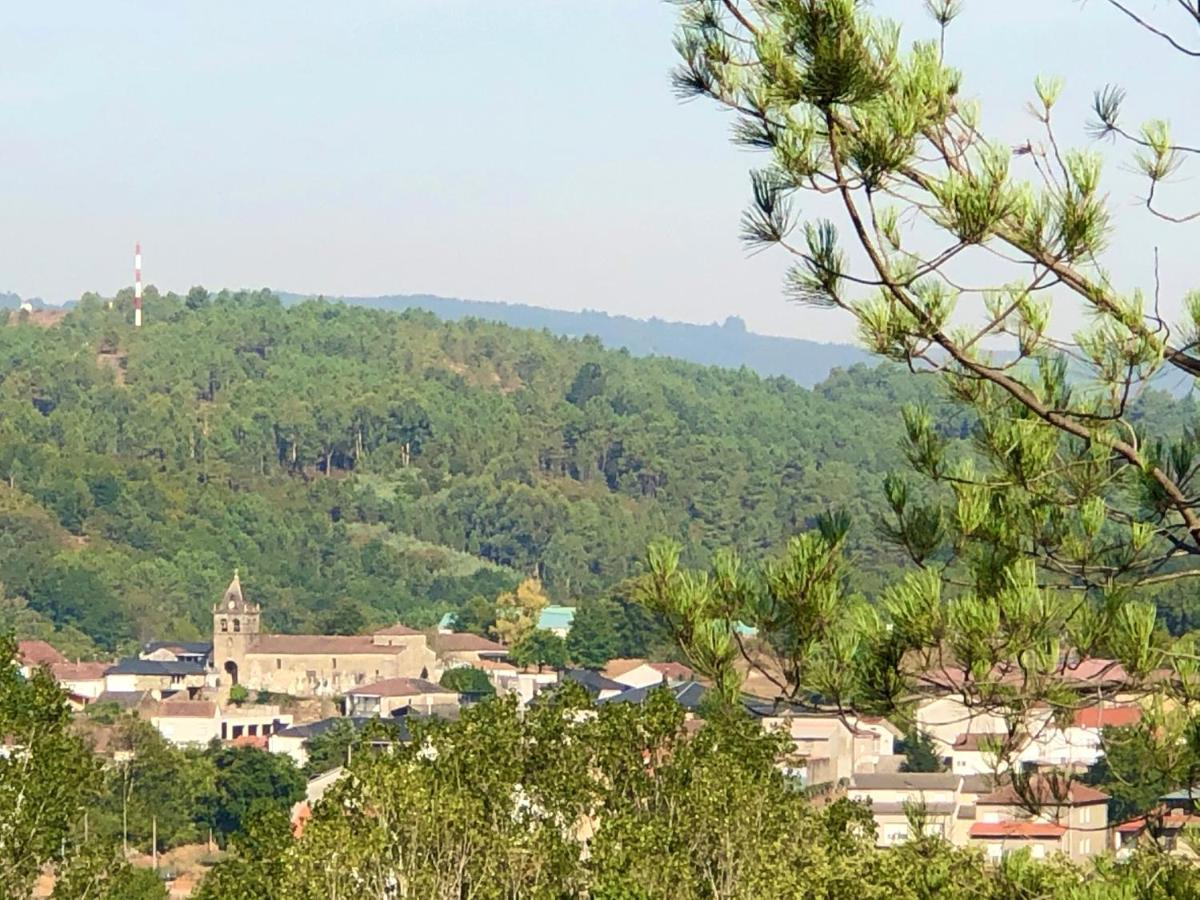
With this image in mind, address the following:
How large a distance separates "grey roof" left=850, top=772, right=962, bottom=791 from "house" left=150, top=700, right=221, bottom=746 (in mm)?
17750

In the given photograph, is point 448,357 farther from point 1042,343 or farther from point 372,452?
point 1042,343

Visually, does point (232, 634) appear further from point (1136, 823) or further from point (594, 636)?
point (1136, 823)

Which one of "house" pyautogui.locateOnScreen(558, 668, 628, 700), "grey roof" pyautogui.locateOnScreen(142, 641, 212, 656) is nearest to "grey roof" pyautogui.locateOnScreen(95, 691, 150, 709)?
"grey roof" pyautogui.locateOnScreen(142, 641, 212, 656)

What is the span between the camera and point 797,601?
19.5 ft

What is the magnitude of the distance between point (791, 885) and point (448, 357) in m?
105

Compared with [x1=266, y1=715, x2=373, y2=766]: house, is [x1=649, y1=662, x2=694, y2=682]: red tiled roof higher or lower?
higher

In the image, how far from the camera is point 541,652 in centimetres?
5872

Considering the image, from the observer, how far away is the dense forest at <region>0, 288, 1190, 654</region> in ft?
259

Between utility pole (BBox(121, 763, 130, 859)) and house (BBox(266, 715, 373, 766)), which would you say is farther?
house (BBox(266, 715, 373, 766))

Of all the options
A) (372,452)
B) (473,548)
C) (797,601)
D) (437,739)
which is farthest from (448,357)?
(797,601)

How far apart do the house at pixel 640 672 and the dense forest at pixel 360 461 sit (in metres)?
5.46

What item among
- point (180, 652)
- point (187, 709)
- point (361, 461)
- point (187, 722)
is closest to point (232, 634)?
point (180, 652)

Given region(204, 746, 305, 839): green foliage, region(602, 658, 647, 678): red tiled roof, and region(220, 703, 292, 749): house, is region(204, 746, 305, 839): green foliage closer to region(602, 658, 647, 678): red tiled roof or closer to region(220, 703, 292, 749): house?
region(220, 703, 292, 749): house

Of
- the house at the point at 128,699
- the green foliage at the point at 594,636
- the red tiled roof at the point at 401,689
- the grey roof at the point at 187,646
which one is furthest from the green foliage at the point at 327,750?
the grey roof at the point at 187,646
